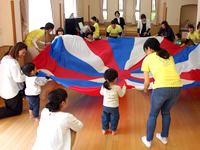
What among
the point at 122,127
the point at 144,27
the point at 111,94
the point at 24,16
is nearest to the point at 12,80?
the point at 111,94

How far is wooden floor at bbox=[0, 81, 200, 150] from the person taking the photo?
8.61 ft

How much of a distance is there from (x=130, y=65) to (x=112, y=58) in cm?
38

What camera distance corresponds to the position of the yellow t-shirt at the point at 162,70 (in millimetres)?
2328

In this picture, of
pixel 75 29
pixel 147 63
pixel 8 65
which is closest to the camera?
pixel 147 63

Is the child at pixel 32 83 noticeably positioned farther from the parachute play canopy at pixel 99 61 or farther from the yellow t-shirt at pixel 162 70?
the yellow t-shirt at pixel 162 70

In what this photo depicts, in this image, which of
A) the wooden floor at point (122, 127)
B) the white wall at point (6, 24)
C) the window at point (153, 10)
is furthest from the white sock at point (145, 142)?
the window at point (153, 10)

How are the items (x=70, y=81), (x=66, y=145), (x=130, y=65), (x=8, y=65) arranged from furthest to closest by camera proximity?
1. (x=130, y=65)
2. (x=70, y=81)
3. (x=8, y=65)
4. (x=66, y=145)

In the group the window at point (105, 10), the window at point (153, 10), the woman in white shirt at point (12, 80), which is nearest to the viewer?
the woman in white shirt at point (12, 80)

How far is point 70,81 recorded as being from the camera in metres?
3.53

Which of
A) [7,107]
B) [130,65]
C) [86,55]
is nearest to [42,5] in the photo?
[86,55]

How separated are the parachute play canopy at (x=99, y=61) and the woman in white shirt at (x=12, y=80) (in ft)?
1.16

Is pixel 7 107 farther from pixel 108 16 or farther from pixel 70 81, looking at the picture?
pixel 108 16

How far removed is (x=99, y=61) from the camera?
439 cm

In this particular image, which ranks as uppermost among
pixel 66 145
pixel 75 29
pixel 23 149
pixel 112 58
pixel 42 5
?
pixel 42 5
